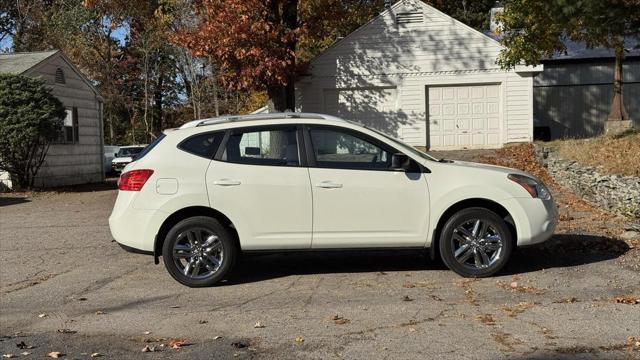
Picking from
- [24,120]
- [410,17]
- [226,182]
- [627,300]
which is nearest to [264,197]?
[226,182]

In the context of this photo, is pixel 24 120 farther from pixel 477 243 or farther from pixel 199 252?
pixel 477 243

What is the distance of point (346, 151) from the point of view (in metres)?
7.34

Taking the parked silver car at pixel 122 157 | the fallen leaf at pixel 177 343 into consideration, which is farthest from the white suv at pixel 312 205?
the parked silver car at pixel 122 157

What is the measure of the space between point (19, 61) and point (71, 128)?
2.72 metres

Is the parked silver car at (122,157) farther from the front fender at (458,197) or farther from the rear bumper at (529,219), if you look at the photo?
the rear bumper at (529,219)

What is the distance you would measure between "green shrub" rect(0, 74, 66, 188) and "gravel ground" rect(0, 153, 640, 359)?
9643mm

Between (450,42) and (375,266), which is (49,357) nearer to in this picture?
(375,266)

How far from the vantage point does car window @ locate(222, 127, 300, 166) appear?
7.26m

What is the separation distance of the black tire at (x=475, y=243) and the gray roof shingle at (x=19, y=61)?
1636cm

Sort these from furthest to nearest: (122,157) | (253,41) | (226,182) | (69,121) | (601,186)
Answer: (122,157) → (69,121) → (253,41) → (601,186) → (226,182)

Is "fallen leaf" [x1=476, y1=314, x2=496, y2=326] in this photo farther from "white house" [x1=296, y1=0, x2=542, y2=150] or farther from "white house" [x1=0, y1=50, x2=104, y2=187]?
"white house" [x1=0, y1=50, x2=104, y2=187]

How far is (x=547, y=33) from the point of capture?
15.9 m

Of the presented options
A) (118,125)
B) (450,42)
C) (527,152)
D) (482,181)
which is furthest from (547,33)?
(118,125)

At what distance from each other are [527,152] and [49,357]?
16.2 metres
